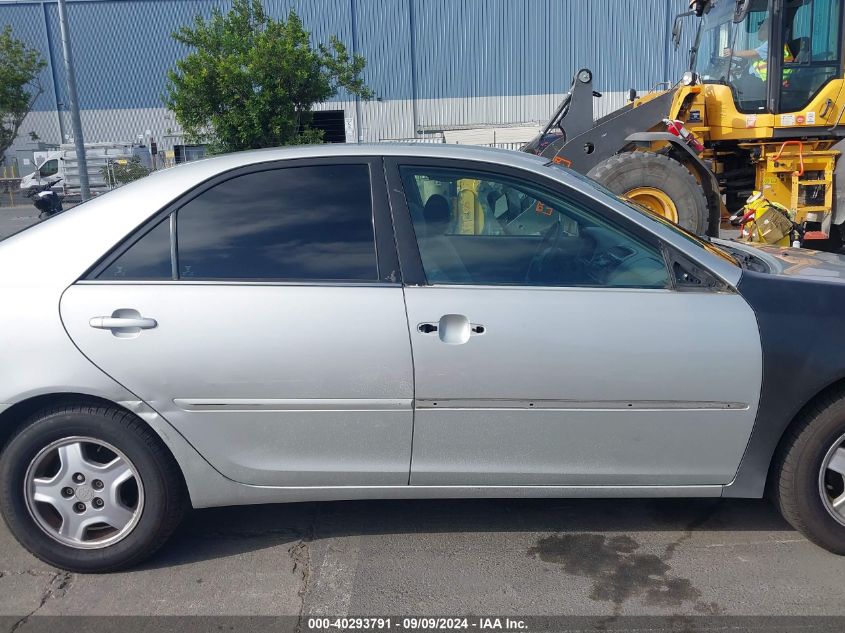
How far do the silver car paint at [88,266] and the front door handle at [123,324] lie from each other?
14 cm

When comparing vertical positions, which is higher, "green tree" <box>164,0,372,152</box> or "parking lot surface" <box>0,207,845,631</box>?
"green tree" <box>164,0,372,152</box>

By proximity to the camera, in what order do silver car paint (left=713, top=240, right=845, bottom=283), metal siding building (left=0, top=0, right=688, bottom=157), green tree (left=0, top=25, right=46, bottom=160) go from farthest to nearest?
1. metal siding building (left=0, top=0, right=688, bottom=157)
2. green tree (left=0, top=25, right=46, bottom=160)
3. silver car paint (left=713, top=240, right=845, bottom=283)

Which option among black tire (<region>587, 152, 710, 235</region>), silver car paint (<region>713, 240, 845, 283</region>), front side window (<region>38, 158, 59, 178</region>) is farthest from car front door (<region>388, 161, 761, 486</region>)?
front side window (<region>38, 158, 59, 178</region>)

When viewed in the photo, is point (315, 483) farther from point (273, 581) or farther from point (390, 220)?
point (390, 220)

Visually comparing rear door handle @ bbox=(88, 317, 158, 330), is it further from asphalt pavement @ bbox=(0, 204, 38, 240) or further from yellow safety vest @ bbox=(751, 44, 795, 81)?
asphalt pavement @ bbox=(0, 204, 38, 240)

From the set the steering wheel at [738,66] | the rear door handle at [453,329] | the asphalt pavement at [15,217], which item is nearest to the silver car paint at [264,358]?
the rear door handle at [453,329]

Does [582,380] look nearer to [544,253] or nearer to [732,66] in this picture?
Answer: [544,253]

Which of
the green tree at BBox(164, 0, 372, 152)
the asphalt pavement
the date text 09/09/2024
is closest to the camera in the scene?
the date text 09/09/2024

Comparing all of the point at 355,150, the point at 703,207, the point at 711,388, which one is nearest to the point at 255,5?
the point at 703,207

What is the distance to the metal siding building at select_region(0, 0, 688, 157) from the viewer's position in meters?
30.1

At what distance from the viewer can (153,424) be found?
3020mm

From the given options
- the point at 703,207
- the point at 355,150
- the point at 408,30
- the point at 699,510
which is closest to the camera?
the point at 355,150

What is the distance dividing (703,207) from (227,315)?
270 inches

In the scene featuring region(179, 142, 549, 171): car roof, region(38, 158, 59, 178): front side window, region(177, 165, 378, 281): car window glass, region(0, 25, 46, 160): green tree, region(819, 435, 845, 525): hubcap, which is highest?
region(0, 25, 46, 160): green tree
